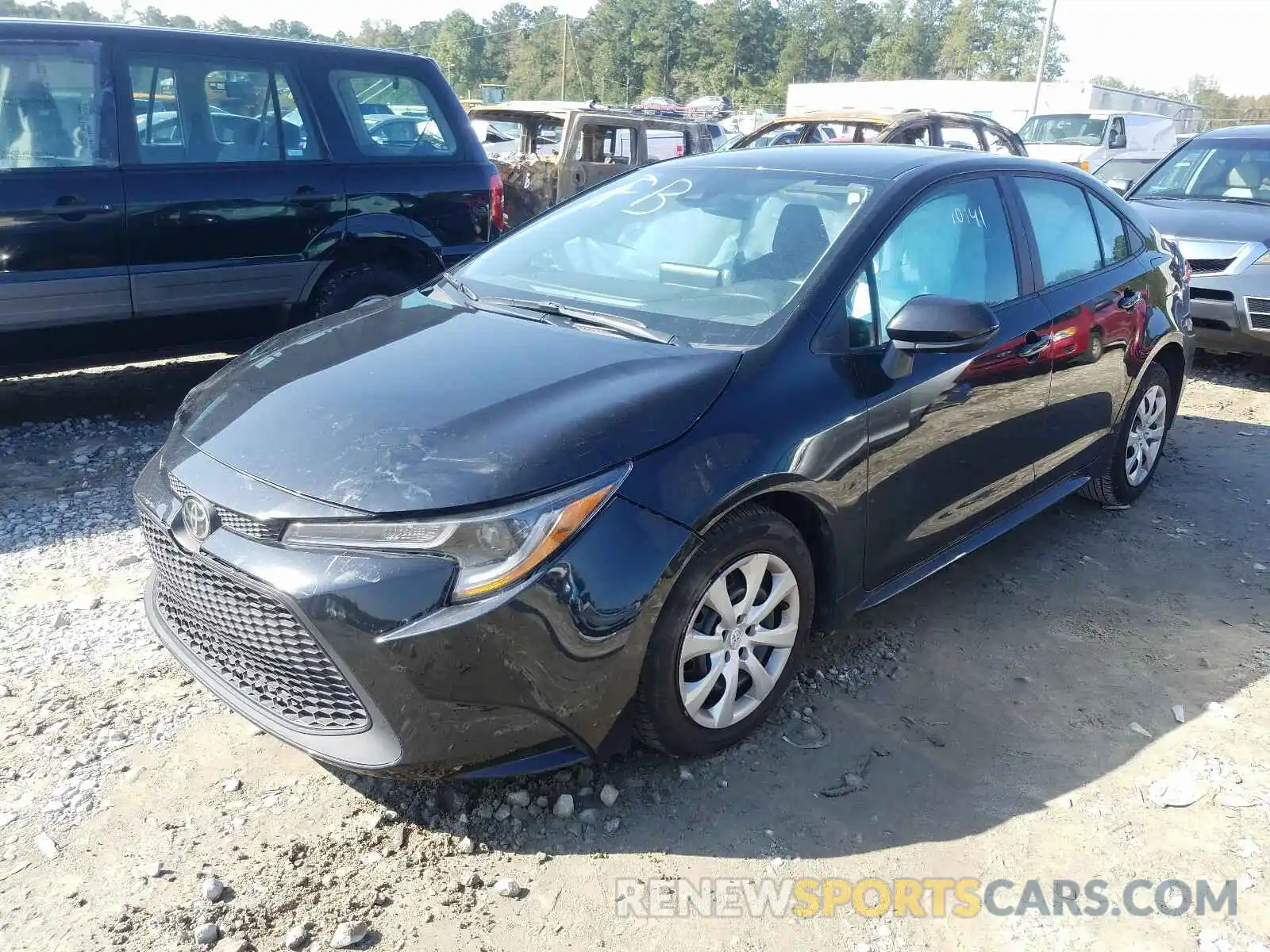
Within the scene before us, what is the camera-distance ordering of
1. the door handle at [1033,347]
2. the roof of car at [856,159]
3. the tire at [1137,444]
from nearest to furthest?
the roof of car at [856,159]
the door handle at [1033,347]
the tire at [1137,444]

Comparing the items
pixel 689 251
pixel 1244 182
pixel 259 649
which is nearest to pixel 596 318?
pixel 689 251

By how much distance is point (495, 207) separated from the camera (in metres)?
6.25

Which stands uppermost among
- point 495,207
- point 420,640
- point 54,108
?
point 54,108

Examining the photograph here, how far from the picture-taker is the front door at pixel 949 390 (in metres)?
3.10

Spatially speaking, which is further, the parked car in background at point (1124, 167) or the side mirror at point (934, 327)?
the parked car in background at point (1124, 167)

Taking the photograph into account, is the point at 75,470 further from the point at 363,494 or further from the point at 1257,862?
the point at 1257,862

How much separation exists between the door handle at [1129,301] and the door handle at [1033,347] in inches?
29.0

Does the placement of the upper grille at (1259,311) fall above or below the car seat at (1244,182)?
below

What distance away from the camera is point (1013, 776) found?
114 inches

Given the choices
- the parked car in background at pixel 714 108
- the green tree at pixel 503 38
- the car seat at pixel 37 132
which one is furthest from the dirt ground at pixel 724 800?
the green tree at pixel 503 38

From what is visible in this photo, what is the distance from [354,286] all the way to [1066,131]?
677 inches

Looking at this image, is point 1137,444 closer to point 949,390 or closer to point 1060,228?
point 1060,228

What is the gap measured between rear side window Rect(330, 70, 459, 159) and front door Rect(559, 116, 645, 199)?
12.7 ft

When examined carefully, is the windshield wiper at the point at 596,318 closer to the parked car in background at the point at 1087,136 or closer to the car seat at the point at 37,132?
the car seat at the point at 37,132
